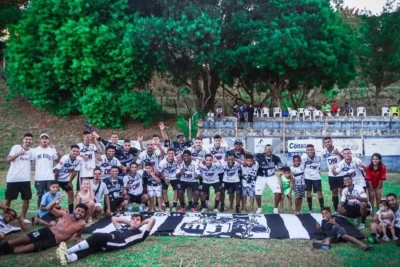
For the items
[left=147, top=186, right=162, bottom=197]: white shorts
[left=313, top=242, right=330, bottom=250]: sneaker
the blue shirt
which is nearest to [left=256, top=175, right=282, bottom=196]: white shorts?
[left=147, top=186, right=162, bottom=197]: white shorts

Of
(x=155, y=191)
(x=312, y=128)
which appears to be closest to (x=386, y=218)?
(x=155, y=191)

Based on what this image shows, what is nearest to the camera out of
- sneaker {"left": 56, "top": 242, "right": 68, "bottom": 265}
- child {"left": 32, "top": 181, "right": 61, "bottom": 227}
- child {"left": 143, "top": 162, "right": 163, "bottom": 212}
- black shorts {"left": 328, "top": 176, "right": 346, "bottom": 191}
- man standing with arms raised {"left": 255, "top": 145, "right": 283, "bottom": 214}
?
sneaker {"left": 56, "top": 242, "right": 68, "bottom": 265}

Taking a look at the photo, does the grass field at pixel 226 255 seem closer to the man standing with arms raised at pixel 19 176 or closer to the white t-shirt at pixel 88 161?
the man standing with arms raised at pixel 19 176

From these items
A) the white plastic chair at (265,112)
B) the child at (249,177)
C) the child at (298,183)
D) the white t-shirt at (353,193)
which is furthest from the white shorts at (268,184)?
the white plastic chair at (265,112)

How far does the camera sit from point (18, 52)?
2684cm

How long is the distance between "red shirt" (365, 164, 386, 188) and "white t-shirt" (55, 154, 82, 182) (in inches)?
274

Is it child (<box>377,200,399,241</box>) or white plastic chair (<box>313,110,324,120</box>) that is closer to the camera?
child (<box>377,200,399,241</box>)

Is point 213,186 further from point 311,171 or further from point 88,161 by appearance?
point 88,161

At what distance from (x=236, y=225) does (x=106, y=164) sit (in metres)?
3.77

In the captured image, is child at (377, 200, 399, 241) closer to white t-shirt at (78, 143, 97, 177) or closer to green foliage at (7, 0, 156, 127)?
white t-shirt at (78, 143, 97, 177)

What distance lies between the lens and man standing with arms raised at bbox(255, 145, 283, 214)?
11.2 m

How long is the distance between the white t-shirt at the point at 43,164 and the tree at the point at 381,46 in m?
27.1

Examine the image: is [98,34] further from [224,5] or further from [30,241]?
[30,241]

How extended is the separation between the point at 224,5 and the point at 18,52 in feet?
40.9
